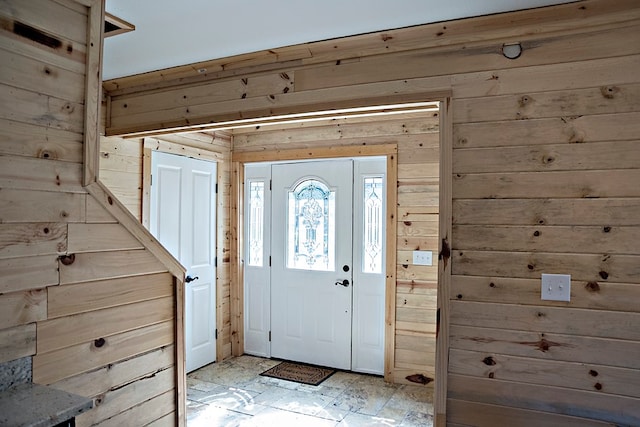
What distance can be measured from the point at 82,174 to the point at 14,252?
1.32 ft

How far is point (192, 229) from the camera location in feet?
13.4

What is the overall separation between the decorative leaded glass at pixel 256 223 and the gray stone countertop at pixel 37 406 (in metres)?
3.04

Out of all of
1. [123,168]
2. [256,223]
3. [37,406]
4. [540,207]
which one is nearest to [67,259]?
[37,406]

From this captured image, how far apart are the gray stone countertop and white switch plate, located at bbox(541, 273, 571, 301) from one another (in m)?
1.85

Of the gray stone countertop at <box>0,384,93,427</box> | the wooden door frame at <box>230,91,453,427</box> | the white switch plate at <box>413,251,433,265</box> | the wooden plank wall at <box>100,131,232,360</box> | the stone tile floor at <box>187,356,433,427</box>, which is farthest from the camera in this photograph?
the white switch plate at <box>413,251,433,265</box>

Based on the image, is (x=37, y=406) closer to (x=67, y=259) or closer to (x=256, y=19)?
(x=67, y=259)

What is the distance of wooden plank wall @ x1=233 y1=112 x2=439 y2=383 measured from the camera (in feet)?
12.3

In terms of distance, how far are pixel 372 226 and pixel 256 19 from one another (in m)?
2.35

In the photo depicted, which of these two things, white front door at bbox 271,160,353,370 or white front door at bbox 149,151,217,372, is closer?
white front door at bbox 149,151,217,372

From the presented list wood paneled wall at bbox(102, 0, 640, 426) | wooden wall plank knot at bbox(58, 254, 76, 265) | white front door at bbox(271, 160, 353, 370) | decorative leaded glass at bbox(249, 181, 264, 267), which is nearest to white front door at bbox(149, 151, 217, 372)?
decorative leaded glass at bbox(249, 181, 264, 267)

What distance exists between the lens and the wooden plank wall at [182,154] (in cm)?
332

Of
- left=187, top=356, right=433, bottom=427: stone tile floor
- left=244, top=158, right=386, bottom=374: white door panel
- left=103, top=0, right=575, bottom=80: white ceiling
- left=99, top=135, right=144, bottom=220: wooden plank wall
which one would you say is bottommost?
left=187, top=356, right=433, bottom=427: stone tile floor

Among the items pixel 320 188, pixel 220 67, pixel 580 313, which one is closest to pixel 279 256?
pixel 320 188

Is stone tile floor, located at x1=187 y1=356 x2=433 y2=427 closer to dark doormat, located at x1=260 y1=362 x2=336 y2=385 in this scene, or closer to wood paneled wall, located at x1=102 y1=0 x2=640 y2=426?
dark doormat, located at x1=260 y1=362 x2=336 y2=385
